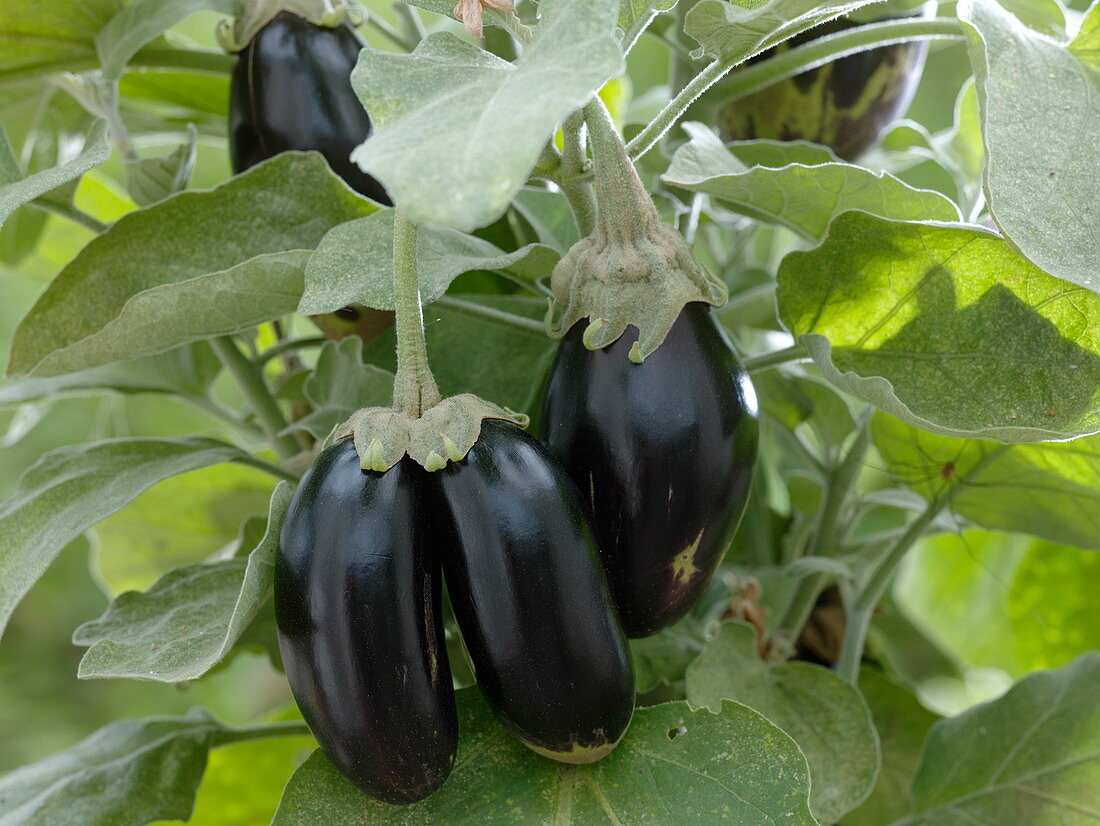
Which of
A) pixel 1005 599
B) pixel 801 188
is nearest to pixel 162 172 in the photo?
pixel 801 188

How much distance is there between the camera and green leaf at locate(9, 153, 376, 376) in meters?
0.45

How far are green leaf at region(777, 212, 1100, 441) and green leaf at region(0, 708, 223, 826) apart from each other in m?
0.37

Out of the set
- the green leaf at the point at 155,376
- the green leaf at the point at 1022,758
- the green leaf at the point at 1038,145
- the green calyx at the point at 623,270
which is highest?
the green leaf at the point at 1038,145

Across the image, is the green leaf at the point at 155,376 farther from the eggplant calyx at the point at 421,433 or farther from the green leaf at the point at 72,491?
the eggplant calyx at the point at 421,433

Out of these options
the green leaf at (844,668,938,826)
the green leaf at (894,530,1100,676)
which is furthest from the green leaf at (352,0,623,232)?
the green leaf at (894,530,1100,676)

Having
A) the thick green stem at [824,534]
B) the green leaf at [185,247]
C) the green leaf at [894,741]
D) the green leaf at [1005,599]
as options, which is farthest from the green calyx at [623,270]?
the green leaf at [1005,599]

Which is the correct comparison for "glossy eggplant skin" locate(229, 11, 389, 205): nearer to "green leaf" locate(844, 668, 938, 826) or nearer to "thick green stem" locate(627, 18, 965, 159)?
"thick green stem" locate(627, 18, 965, 159)

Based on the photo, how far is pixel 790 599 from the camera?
62cm

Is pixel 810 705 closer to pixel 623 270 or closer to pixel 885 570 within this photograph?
pixel 885 570

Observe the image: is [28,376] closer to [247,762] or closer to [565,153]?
[565,153]

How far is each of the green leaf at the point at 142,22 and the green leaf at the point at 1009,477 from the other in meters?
0.36

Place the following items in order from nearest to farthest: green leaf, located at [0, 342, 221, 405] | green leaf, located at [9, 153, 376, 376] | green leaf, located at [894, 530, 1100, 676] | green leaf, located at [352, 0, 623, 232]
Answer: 1. green leaf, located at [352, 0, 623, 232]
2. green leaf, located at [9, 153, 376, 376]
3. green leaf, located at [0, 342, 221, 405]
4. green leaf, located at [894, 530, 1100, 676]

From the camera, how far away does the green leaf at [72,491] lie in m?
0.44

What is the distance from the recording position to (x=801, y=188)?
43cm
